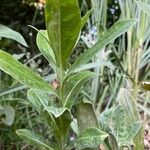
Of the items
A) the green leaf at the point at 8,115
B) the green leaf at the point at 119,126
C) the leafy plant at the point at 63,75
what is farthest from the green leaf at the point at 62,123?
the green leaf at the point at 8,115

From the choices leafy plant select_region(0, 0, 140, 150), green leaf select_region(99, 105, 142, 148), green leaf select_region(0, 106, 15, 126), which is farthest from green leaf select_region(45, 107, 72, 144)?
green leaf select_region(0, 106, 15, 126)

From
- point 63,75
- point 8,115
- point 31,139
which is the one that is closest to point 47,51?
point 63,75

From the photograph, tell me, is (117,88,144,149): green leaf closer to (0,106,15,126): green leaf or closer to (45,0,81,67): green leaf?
(45,0,81,67): green leaf

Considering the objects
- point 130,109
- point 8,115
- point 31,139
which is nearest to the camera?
point 31,139

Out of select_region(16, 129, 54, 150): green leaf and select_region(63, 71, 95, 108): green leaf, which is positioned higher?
select_region(63, 71, 95, 108): green leaf

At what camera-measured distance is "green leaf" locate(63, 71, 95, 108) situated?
→ 101 cm

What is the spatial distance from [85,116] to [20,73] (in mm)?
183

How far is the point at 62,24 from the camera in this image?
919 millimetres

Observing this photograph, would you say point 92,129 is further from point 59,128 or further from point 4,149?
point 4,149

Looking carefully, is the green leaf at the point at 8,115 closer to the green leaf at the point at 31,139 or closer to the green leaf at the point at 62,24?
the green leaf at the point at 31,139

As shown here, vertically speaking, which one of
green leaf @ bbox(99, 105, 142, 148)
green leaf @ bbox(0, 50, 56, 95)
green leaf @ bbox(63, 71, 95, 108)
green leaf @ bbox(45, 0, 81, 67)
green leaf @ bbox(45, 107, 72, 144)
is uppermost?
green leaf @ bbox(45, 0, 81, 67)

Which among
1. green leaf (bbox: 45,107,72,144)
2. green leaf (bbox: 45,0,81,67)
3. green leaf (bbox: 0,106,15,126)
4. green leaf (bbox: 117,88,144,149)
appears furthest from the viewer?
green leaf (bbox: 0,106,15,126)

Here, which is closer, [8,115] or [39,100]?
[39,100]

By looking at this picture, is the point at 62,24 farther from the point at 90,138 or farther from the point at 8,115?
the point at 8,115
